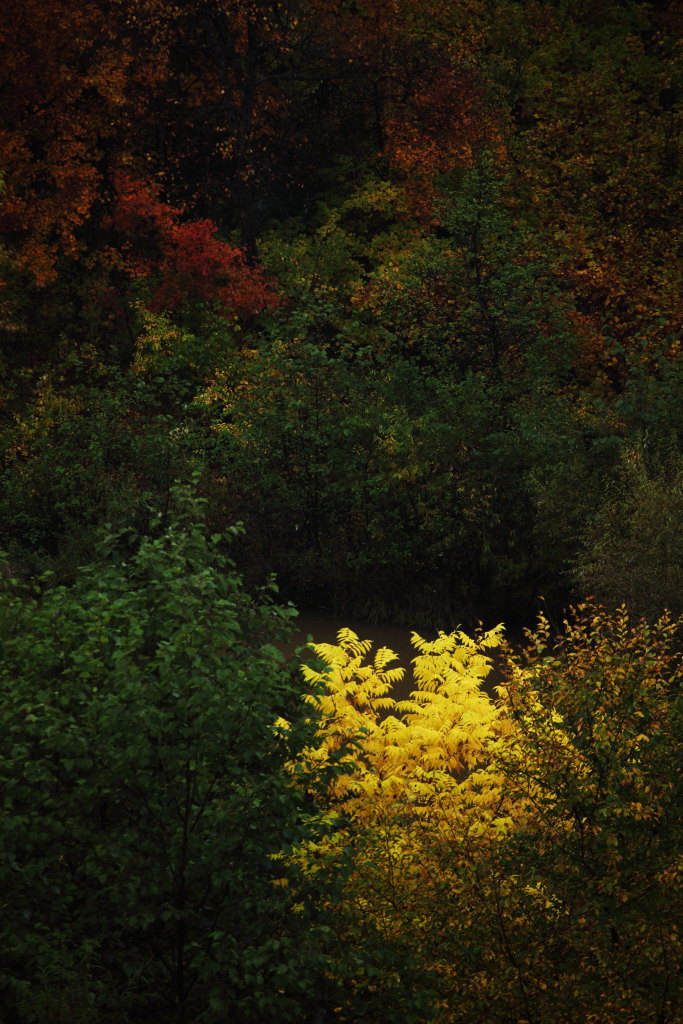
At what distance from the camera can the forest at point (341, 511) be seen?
25.4ft

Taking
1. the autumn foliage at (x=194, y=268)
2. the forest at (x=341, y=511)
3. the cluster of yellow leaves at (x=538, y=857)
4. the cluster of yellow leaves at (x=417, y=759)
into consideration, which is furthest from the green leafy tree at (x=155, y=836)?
the autumn foliage at (x=194, y=268)

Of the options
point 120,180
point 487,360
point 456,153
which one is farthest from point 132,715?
point 456,153

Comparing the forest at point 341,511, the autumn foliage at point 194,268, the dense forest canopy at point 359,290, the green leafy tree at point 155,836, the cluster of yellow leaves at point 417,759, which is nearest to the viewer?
the green leafy tree at point 155,836

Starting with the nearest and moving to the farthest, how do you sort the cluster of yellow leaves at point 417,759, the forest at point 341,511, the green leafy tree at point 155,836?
the green leafy tree at point 155,836, the forest at point 341,511, the cluster of yellow leaves at point 417,759

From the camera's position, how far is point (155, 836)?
7.77 m

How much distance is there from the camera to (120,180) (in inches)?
1067

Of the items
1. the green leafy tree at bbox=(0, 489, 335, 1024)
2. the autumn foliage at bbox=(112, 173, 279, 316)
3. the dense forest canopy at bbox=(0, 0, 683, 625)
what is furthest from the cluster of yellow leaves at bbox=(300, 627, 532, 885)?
A: the autumn foliage at bbox=(112, 173, 279, 316)

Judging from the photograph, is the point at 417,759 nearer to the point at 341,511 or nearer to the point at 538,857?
the point at 538,857

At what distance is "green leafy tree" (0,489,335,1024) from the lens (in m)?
7.39

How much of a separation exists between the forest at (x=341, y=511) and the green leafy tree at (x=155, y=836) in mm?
40

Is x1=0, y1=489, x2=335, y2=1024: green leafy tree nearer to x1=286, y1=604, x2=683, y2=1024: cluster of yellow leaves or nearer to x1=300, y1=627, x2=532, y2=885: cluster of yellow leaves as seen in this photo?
x1=286, y1=604, x2=683, y2=1024: cluster of yellow leaves

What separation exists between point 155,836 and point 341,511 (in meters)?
13.1

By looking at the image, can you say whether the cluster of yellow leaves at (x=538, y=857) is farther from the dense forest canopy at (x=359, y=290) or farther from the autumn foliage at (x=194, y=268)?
the autumn foliage at (x=194, y=268)

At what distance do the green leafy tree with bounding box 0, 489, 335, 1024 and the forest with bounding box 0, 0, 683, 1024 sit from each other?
4 centimetres
